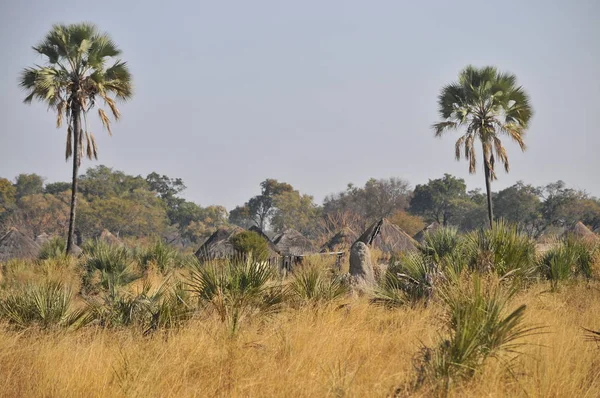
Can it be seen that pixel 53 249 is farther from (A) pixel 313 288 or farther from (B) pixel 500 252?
(B) pixel 500 252

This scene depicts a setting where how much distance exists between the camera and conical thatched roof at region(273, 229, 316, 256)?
3288 cm

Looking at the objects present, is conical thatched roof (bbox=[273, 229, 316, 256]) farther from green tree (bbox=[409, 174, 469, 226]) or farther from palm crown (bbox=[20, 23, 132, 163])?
green tree (bbox=[409, 174, 469, 226])

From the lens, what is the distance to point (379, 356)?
6.70m

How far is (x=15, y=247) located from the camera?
98.0 ft

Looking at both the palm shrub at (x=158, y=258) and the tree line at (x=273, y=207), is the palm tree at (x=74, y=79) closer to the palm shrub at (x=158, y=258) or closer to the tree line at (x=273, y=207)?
the palm shrub at (x=158, y=258)

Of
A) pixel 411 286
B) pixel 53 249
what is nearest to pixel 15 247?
pixel 53 249

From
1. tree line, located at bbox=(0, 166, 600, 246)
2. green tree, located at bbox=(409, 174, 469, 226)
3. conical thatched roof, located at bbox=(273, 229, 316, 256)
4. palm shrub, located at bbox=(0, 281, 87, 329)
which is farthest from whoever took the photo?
green tree, located at bbox=(409, 174, 469, 226)

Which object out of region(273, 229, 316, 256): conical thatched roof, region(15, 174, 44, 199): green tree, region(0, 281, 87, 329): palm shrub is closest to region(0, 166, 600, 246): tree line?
region(15, 174, 44, 199): green tree

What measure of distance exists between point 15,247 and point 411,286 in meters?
24.7

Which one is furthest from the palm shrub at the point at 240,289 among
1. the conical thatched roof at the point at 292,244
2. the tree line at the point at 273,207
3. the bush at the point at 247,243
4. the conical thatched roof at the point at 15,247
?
the tree line at the point at 273,207

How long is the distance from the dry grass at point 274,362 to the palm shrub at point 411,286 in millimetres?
1366

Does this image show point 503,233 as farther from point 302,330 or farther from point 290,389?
point 290,389

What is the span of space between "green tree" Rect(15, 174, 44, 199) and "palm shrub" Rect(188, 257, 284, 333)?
6452 cm

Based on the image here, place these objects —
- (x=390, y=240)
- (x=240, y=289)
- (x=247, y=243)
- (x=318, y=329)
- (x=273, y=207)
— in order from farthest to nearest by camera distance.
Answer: (x=273, y=207)
(x=390, y=240)
(x=247, y=243)
(x=240, y=289)
(x=318, y=329)
